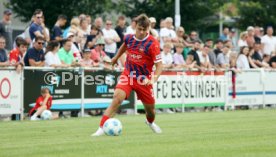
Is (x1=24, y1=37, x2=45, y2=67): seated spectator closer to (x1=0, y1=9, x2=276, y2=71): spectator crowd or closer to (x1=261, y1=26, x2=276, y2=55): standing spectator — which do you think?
(x1=0, y1=9, x2=276, y2=71): spectator crowd

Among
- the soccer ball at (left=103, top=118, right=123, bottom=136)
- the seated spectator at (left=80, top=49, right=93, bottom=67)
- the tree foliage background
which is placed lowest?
the soccer ball at (left=103, top=118, right=123, bottom=136)

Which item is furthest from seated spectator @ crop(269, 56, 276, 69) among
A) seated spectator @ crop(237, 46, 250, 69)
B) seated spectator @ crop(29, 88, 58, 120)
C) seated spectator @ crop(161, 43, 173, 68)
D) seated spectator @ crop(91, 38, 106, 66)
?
seated spectator @ crop(29, 88, 58, 120)

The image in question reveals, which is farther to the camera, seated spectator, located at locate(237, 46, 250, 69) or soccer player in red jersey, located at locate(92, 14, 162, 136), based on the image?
seated spectator, located at locate(237, 46, 250, 69)

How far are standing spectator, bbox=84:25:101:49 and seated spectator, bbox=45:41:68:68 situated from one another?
A: 186cm

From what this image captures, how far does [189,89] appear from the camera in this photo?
26953 millimetres

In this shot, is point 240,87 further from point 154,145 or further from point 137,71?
point 154,145

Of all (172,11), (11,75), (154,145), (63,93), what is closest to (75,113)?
(63,93)

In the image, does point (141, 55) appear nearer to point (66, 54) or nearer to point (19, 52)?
point (19, 52)

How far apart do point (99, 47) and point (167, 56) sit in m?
2.96

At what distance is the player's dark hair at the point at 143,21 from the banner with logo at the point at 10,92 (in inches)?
284

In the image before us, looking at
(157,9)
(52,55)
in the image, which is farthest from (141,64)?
(157,9)

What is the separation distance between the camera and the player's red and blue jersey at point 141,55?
50.5ft

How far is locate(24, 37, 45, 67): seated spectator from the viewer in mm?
22016

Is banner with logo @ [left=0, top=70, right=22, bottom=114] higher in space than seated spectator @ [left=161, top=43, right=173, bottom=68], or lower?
lower
